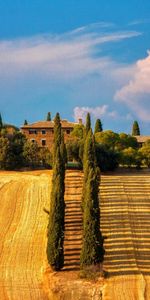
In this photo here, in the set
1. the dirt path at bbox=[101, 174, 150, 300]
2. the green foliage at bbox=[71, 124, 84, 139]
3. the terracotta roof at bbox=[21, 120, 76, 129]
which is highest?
the terracotta roof at bbox=[21, 120, 76, 129]

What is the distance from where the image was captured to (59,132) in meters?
48.9

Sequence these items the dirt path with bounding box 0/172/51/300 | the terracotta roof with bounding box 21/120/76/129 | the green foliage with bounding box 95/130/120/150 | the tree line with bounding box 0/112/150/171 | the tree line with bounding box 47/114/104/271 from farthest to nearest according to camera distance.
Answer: the terracotta roof with bounding box 21/120/76/129 < the green foliage with bounding box 95/130/120/150 < the tree line with bounding box 0/112/150/171 < the tree line with bounding box 47/114/104/271 < the dirt path with bounding box 0/172/51/300

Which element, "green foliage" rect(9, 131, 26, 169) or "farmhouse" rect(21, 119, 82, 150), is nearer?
"green foliage" rect(9, 131, 26, 169)

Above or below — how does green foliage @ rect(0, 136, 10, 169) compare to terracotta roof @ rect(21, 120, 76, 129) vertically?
below

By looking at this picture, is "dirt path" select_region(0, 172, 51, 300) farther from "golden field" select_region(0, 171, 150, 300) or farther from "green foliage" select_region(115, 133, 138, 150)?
"green foliage" select_region(115, 133, 138, 150)

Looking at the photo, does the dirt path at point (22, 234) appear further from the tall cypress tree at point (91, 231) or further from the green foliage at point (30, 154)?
the green foliage at point (30, 154)

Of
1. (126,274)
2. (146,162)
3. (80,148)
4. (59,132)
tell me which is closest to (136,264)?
(126,274)

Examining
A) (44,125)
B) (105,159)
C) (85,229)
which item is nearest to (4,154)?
(105,159)

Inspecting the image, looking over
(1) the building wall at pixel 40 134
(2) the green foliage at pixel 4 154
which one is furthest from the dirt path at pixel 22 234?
(1) the building wall at pixel 40 134

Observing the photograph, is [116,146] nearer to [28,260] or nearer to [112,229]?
[112,229]

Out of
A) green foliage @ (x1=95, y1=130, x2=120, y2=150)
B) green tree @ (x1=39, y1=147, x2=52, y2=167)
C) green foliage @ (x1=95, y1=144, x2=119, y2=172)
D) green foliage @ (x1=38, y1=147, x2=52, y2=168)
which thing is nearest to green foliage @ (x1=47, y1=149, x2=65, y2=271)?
green foliage @ (x1=95, y1=144, x2=119, y2=172)

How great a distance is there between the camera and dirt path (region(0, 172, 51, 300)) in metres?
30.0

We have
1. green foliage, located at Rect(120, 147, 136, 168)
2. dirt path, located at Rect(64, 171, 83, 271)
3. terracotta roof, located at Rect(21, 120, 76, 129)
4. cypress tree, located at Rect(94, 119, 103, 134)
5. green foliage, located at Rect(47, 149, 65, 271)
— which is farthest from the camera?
cypress tree, located at Rect(94, 119, 103, 134)

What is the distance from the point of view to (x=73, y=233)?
39.8 metres
